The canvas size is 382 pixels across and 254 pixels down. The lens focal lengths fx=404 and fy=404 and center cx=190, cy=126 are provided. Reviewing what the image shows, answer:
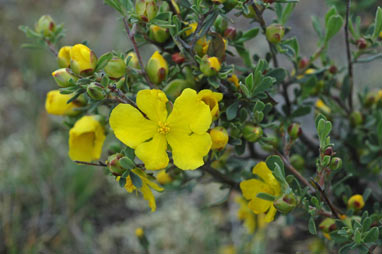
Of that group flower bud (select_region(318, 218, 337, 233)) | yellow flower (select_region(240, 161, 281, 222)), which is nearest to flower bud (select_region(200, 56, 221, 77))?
yellow flower (select_region(240, 161, 281, 222))

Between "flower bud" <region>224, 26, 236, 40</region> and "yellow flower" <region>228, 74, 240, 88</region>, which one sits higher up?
"flower bud" <region>224, 26, 236, 40</region>

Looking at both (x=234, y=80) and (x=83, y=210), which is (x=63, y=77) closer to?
(x=234, y=80)

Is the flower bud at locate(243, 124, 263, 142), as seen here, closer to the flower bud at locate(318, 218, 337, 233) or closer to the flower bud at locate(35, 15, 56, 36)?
the flower bud at locate(318, 218, 337, 233)

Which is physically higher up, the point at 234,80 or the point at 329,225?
the point at 234,80

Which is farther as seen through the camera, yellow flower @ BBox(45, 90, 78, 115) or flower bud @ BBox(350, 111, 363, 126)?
flower bud @ BBox(350, 111, 363, 126)

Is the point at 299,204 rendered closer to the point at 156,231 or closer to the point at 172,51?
the point at 172,51

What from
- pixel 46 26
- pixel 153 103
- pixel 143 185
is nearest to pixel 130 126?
pixel 153 103
